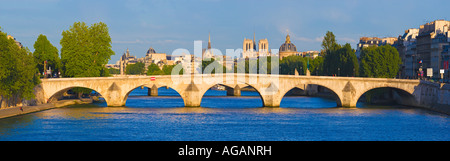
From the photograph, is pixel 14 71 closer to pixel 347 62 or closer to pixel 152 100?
pixel 152 100

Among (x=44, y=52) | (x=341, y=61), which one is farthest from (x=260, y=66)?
(x=44, y=52)

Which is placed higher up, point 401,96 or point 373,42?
point 373,42

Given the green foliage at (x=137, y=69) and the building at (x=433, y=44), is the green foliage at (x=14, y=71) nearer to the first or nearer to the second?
the building at (x=433, y=44)

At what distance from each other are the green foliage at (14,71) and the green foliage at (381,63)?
114 ft

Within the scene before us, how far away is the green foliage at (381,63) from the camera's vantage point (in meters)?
66.7

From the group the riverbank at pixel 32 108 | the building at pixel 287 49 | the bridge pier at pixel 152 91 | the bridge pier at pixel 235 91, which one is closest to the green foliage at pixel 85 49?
the riverbank at pixel 32 108

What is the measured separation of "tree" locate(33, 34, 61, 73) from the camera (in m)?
62.4

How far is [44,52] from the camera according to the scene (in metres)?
62.7

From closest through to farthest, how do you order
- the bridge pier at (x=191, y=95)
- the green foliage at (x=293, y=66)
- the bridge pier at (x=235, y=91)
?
the bridge pier at (x=191, y=95) < the bridge pier at (x=235, y=91) < the green foliage at (x=293, y=66)

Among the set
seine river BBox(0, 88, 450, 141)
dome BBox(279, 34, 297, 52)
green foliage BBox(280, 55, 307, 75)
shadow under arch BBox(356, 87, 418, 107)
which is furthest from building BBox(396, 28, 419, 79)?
dome BBox(279, 34, 297, 52)

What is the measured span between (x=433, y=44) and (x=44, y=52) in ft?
133

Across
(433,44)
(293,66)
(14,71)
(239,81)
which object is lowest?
(239,81)
